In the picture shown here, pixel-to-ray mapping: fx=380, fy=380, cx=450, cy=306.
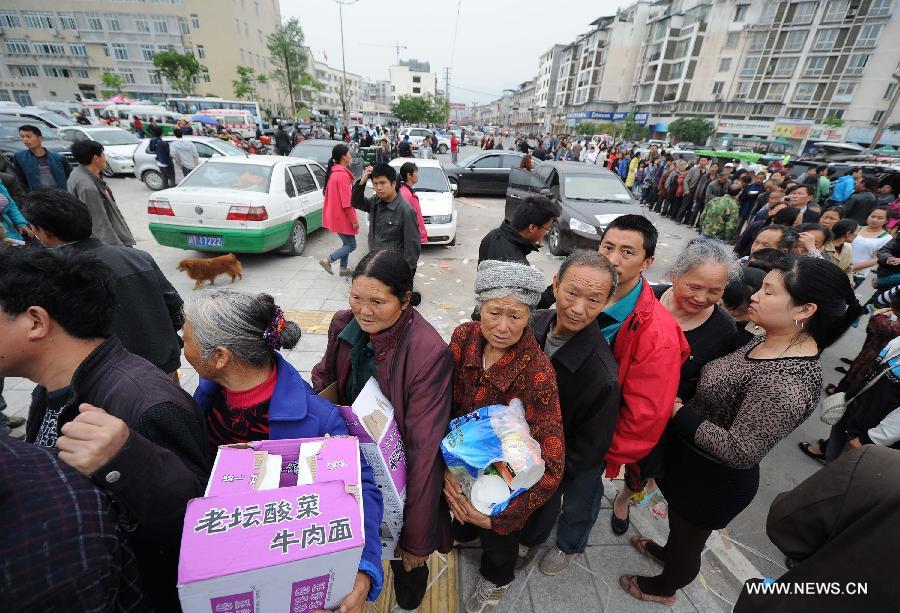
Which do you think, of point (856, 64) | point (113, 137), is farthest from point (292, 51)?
point (856, 64)

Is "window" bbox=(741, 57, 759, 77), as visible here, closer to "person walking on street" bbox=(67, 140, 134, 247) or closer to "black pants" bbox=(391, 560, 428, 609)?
"person walking on street" bbox=(67, 140, 134, 247)

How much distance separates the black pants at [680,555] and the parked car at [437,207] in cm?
622

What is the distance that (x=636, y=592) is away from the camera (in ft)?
7.55

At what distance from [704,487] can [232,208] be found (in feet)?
21.7

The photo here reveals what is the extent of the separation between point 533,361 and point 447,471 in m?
0.63

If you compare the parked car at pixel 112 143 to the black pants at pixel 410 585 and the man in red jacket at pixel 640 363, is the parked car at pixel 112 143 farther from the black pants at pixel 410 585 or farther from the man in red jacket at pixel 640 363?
the man in red jacket at pixel 640 363

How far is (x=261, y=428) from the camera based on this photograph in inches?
62.4

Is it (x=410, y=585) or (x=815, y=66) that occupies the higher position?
(x=815, y=66)

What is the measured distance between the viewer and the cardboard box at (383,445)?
1470mm

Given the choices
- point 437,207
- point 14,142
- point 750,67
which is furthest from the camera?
point 750,67

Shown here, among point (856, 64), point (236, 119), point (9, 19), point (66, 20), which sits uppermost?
point (66, 20)

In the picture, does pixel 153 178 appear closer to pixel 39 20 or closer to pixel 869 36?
pixel 869 36

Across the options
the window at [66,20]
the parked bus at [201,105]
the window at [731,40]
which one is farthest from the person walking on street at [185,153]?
the window at [66,20]

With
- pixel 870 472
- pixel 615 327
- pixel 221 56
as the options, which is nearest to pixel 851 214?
pixel 615 327
